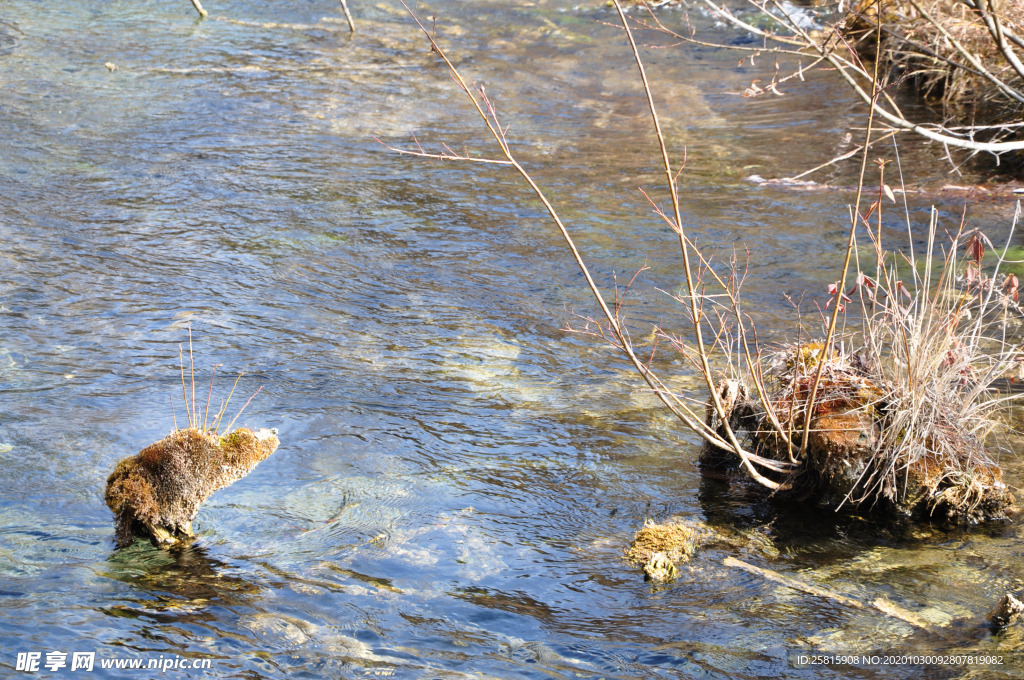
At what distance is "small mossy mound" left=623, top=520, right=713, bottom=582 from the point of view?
4.20 meters

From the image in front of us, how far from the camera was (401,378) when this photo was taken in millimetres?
6117

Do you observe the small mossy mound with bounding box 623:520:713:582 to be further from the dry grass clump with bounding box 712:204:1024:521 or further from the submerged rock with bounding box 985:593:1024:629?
the submerged rock with bounding box 985:593:1024:629

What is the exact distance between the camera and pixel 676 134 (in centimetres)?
1188

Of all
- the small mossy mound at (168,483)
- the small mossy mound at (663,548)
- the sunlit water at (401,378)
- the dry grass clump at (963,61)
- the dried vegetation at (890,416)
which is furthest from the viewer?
the dry grass clump at (963,61)

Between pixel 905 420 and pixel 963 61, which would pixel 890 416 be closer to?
pixel 905 420

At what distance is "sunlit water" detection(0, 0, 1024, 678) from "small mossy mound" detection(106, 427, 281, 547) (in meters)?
0.14

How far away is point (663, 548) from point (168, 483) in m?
2.25

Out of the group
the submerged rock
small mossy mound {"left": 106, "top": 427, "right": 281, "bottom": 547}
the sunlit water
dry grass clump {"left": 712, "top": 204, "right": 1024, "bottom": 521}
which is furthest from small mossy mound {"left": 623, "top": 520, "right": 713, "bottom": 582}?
small mossy mound {"left": 106, "top": 427, "right": 281, "bottom": 547}

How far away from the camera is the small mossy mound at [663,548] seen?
4203mm

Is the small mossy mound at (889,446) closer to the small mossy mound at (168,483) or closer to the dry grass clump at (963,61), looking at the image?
the small mossy mound at (168,483)

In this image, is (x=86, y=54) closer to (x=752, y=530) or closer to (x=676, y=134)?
(x=676, y=134)

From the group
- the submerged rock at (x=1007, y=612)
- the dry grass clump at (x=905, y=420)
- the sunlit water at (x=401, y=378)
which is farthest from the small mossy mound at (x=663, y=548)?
the submerged rock at (x=1007, y=612)

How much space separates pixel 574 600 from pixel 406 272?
14.2 ft

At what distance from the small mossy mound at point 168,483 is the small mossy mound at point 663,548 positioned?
6.24 ft
